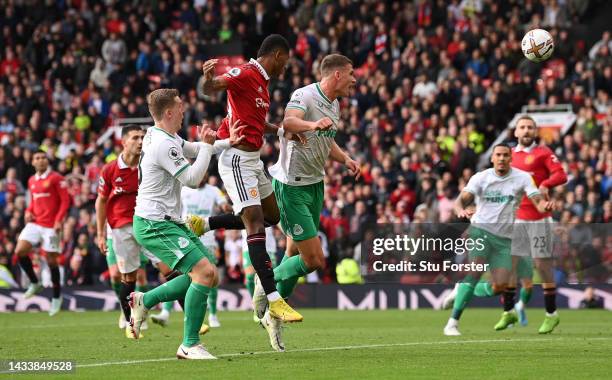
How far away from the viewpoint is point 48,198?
67.7 feet

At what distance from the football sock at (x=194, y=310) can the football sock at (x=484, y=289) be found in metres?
6.06

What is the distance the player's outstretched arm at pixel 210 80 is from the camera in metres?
11.1

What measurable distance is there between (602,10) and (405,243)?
11636 mm

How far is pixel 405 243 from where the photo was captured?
21.9 m

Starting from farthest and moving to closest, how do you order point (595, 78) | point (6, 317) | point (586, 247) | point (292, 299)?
point (595, 78)
point (292, 299)
point (586, 247)
point (6, 317)

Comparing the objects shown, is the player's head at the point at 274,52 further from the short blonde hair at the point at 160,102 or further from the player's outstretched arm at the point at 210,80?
the short blonde hair at the point at 160,102

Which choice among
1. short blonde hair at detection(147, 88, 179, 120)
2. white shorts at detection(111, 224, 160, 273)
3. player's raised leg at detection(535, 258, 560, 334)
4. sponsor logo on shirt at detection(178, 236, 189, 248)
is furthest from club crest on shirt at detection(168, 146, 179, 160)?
player's raised leg at detection(535, 258, 560, 334)

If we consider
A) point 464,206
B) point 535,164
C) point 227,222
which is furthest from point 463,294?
point 227,222

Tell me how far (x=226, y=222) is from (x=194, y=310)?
2.56 meters

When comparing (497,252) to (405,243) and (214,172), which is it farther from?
(214,172)

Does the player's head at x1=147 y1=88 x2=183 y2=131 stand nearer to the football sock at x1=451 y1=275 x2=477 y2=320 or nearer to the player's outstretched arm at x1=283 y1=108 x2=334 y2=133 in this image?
the player's outstretched arm at x1=283 y1=108 x2=334 y2=133

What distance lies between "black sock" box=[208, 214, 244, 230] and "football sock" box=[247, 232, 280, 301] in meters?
1.26

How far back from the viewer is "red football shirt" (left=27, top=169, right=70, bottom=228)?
67.1 ft

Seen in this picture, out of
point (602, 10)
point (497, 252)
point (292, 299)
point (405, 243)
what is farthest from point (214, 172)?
point (497, 252)
